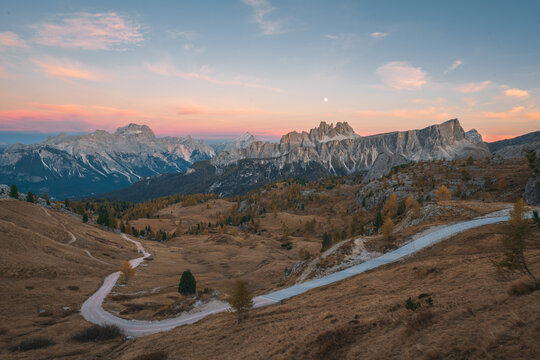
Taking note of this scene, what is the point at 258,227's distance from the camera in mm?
193500

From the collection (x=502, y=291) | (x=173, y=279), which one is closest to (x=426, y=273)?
(x=502, y=291)

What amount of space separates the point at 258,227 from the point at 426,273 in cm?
16529

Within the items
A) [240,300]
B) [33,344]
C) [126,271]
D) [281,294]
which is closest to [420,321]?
[240,300]

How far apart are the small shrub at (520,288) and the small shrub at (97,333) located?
47.5 meters

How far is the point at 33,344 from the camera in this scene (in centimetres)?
3262

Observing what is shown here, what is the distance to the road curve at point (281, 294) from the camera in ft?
143

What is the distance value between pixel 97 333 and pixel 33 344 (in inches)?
287

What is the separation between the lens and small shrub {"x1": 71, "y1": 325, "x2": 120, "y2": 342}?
36666 mm

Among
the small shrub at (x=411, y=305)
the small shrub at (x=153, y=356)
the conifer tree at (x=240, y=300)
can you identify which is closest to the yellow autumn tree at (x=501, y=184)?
the small shrub at (x=411, y=305)

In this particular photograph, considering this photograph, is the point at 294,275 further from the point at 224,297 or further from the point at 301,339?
the point at 301,339

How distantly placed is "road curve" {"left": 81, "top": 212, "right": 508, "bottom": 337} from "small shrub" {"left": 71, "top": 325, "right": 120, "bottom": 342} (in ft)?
7.14

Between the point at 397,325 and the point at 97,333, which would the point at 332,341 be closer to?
the point at 397,325

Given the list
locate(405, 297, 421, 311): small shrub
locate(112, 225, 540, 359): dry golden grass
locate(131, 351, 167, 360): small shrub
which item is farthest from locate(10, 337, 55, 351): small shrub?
locate(405, 297, 421, 311): small shrub

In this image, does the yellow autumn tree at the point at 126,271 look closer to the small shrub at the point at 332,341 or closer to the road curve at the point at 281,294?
the road curve at the point at 281,294
